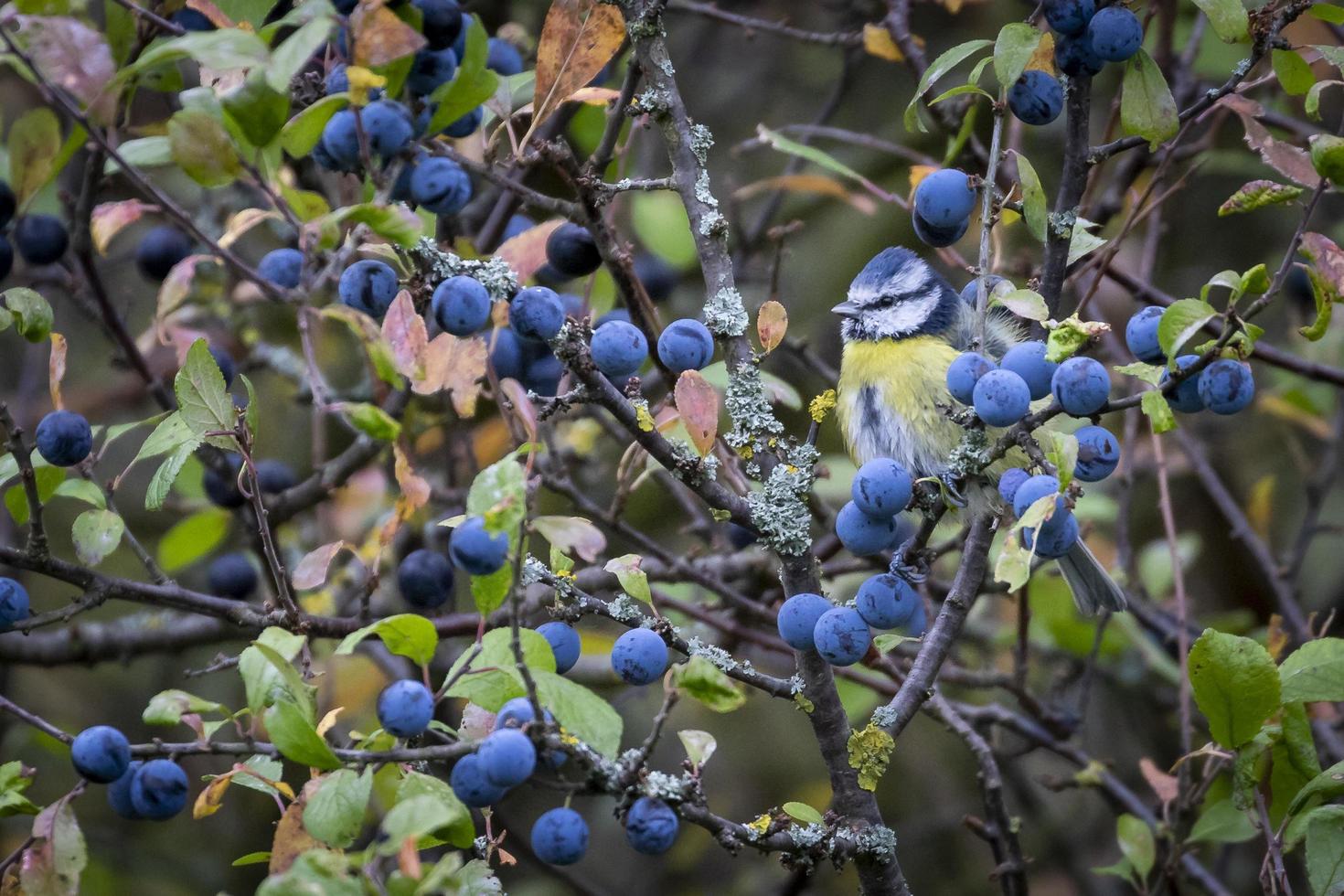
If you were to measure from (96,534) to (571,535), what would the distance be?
0.85m

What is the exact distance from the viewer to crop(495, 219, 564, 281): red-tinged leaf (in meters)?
1.88

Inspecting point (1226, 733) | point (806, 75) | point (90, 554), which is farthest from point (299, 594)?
point (806, 75)

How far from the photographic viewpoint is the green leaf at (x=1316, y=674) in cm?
166

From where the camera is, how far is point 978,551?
5.35 feet

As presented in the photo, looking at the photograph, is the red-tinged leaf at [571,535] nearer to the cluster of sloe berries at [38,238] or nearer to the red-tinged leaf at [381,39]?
the red-tinged leaf at [381,39]

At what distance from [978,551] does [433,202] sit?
87cm

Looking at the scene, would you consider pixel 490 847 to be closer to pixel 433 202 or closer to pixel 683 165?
pixel 433 202

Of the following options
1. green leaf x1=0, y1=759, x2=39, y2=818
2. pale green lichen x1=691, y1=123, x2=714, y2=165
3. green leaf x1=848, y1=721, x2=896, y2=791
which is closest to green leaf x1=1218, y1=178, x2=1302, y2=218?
pale green lichen x1=691, y1=123, x2=714, y2=165

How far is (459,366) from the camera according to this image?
159cm

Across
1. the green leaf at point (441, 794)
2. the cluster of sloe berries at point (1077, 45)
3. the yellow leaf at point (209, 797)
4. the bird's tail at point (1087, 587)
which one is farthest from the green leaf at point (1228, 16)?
the yellow leaf at point (209, 797)

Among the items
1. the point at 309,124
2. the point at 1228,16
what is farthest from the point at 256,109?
the point at 1228,16

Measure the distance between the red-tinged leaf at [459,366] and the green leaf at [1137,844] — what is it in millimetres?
1423

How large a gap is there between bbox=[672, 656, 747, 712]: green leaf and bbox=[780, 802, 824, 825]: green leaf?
0.26 meters

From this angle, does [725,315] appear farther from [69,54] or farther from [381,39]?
[69,54]
